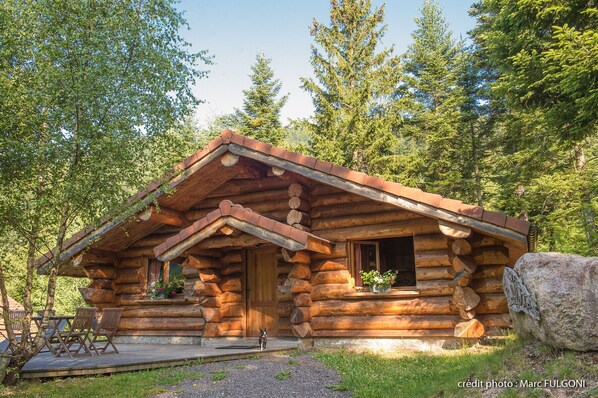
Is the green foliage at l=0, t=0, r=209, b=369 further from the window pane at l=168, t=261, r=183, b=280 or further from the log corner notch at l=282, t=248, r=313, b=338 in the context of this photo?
the window pane at l=168, t=261, r=183, b=280

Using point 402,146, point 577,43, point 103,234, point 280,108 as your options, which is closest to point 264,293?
point 103,234

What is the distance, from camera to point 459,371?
230 inches

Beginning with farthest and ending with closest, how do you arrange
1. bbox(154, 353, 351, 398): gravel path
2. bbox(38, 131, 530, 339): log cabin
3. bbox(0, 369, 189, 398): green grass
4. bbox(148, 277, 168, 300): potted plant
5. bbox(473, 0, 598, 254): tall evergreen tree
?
1. bbox(148, 277, 168, 300): potted plant
2. bbox(473, 0, 598, 254): tall evergreen tree
3. bbox(38, 131, 530, 339): log cabin
4. bbox(0, 369, 189, 398): green grass
5. bbox(154, 353, 351, 398): gravel path

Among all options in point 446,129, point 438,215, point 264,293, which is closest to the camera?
point 438,215

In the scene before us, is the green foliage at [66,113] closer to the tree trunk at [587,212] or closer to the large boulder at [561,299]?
the large boulder at [561,299]

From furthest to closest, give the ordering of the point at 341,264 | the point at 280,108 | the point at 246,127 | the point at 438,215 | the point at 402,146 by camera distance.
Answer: the point at 402,146 → the point at 280,108 → the point at 246,127 → the point at 341,264 → the point at 438,215

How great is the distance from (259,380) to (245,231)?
377cm

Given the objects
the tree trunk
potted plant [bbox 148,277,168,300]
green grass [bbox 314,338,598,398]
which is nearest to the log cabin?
potted plant [bbox 148,277,168,300]

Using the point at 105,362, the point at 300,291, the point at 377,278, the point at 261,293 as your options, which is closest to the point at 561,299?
the point at 377,278

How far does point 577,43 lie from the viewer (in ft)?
→ 29.9

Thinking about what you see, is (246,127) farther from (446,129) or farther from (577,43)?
(577,43)

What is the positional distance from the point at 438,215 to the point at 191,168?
18.8ft

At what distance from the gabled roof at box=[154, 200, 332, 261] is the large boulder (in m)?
4.78

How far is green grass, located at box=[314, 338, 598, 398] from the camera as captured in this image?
443 centimetres
